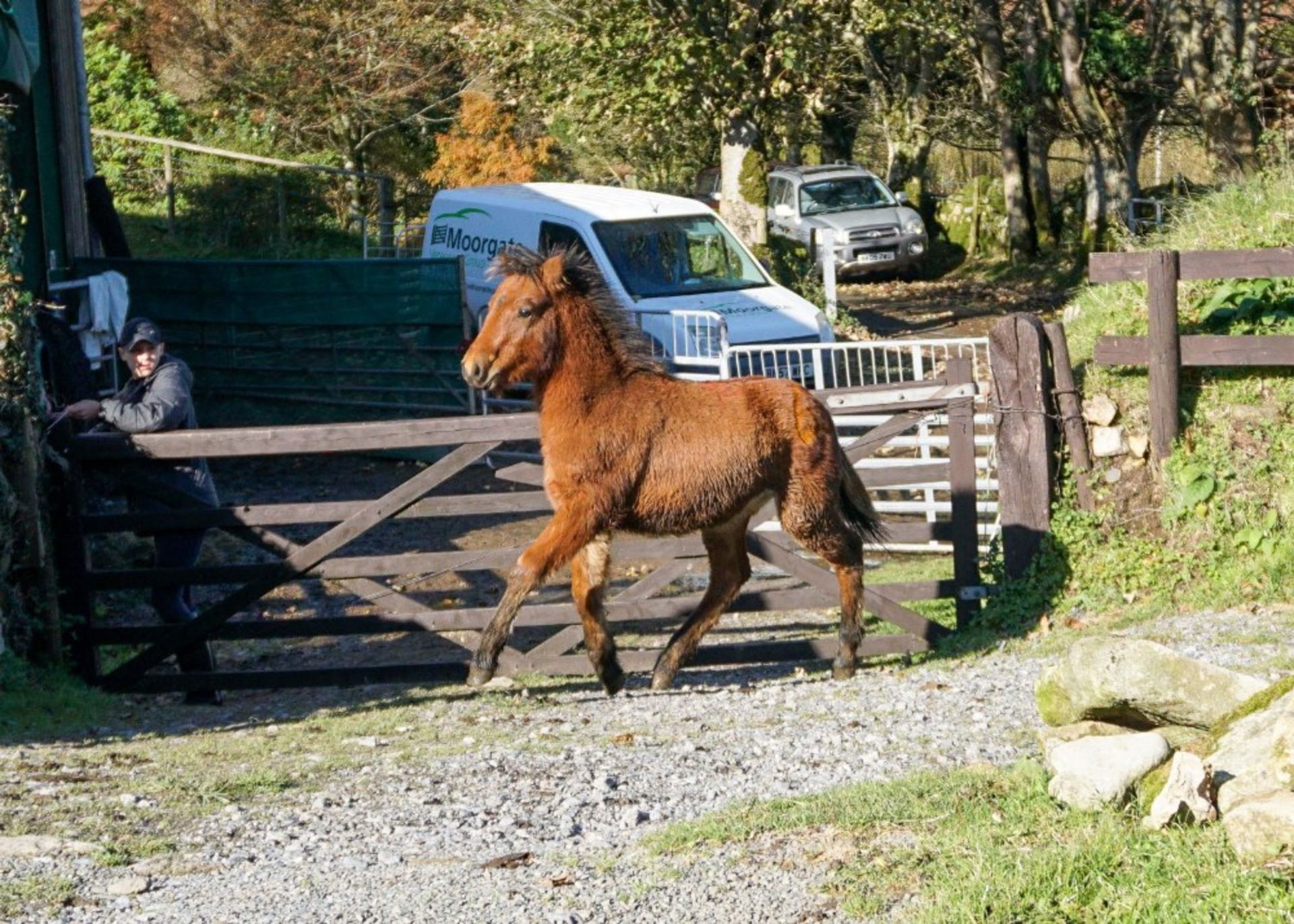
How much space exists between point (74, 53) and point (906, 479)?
10.8 meters

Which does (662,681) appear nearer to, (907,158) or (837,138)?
(907,158)

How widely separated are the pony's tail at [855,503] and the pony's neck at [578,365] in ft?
4.79

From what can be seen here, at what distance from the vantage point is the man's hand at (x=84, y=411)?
927cm

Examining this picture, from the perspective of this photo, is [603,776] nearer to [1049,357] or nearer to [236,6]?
[1049,357]

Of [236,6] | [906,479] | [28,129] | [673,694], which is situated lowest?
[673,694]

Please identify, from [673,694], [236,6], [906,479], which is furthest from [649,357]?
[236,6]

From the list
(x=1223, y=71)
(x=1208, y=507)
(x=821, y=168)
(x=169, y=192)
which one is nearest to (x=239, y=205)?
(x=169, y=192)

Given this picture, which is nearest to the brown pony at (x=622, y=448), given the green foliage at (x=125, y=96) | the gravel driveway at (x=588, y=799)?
the gravel driveway at (x=588, y=799)

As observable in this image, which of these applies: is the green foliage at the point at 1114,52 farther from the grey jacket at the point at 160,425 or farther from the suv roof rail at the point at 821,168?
the grey jacket at the point at 160,425

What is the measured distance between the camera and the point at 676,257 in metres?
18.7

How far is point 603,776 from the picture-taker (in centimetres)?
690

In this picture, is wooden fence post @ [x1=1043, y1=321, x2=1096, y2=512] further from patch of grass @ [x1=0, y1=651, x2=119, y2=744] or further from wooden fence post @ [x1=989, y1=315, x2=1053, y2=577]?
patch of grass @ [x1=0, y1=651, x2=119, y2=744]

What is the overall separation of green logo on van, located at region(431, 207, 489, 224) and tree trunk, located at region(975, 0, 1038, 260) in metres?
15.9

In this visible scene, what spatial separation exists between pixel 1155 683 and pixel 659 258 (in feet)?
43.2
